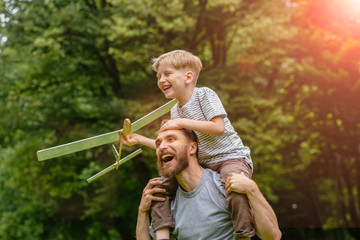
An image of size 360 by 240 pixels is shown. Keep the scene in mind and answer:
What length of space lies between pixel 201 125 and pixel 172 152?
0.32 metres

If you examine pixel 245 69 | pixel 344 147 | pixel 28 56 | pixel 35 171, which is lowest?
pixel 344 147

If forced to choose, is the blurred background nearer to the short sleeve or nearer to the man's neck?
the man's neck

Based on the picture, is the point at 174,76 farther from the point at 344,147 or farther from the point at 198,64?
the point at 344,147

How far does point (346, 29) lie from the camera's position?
44.3 feet

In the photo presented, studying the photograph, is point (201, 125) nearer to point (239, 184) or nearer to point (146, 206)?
point (239, 184)

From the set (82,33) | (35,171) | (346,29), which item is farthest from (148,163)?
(346,29)

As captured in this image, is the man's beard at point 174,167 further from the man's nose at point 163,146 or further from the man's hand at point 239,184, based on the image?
the man's hand at point 239,184

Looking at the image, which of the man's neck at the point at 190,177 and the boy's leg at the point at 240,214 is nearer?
the boy's leg at the point at 240,214

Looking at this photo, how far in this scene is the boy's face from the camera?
10.4ft

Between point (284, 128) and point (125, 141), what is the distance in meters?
10.9

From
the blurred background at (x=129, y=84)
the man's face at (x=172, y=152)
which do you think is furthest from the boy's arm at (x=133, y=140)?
the blurred background at (x=129, y=84)

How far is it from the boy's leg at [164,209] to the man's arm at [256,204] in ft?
1.88

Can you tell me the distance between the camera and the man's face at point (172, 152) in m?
3.16

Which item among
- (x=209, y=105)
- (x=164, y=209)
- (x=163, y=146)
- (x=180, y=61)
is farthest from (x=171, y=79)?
(x=164, y=209)
